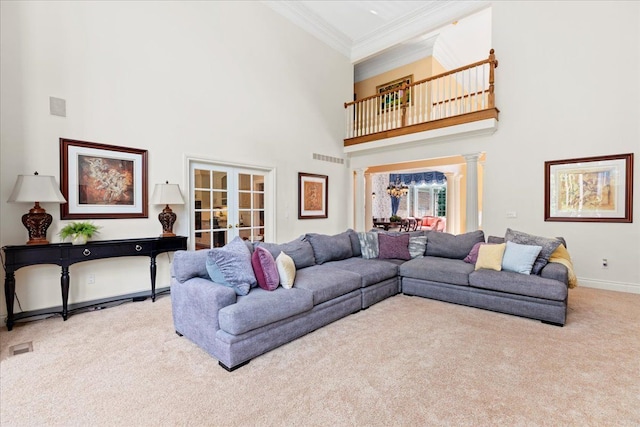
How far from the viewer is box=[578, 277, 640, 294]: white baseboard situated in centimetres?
415

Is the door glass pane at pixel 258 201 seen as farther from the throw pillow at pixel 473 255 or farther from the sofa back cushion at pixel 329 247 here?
the throw pillow at pixel 473 255

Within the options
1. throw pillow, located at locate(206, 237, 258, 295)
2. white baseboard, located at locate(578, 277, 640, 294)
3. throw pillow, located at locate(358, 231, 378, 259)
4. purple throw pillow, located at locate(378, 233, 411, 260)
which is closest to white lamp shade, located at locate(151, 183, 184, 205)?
throw pillow, located at locate(206, 237, 258, 295)

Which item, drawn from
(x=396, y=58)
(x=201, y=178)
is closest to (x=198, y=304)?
(x=201, y=178)

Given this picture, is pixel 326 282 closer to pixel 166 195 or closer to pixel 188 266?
pixel 188 266

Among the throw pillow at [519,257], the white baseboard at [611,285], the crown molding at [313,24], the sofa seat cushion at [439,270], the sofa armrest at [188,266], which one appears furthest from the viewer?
the crown molding at [313,24]

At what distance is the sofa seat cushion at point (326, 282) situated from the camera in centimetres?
288

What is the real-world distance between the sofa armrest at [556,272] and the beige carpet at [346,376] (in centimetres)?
48

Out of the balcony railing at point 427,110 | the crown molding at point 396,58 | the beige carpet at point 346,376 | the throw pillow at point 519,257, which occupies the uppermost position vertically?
the crown molding at point 396,58

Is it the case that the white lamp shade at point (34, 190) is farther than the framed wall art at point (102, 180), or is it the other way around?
the framed wall art at point (102, 180)

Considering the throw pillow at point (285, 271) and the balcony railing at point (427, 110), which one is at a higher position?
the balcony railing at point (427, 110)

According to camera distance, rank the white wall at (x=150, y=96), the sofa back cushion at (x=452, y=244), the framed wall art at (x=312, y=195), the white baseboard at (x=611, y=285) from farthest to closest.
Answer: the framed wall art at (x=312, y=195)
the sofa back cushion at (x=452, y=244)
the white baseboard at (x=611, y=285)
the white wall at (x=150, y=96)

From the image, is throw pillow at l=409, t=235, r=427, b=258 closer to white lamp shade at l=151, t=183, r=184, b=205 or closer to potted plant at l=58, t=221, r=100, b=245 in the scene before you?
white lamp shade at l=151, t=183, r=184, b=205

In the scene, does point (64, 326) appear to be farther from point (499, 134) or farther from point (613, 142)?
point (613, 142)

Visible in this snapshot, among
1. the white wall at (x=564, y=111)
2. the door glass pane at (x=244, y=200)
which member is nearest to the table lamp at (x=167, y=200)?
the door glass pane at (x=244, y=200)
